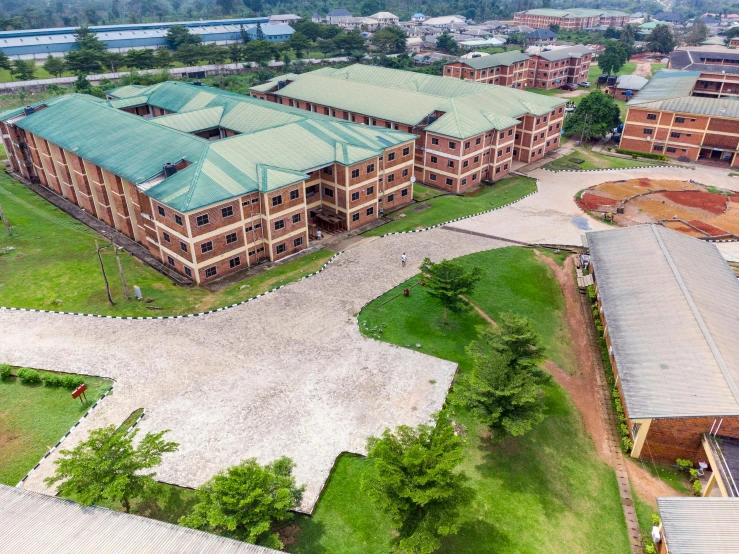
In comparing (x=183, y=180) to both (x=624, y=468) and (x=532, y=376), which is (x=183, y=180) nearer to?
(x=532, y=376)

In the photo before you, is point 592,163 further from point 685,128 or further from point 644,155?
point 685,128

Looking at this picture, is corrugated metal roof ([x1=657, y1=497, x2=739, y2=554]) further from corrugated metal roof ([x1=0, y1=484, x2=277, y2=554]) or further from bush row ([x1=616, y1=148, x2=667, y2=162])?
bush row ([x1=616, y1=148, x2=667, y2=162])

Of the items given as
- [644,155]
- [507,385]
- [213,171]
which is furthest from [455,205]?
[644,155]

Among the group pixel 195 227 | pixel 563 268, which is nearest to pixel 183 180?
pixel 195 227

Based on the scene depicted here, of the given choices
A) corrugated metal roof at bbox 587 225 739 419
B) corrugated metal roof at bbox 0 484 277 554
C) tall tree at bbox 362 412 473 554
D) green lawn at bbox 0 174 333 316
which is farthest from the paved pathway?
corrugated metal roof at bbox 587 225 739 419

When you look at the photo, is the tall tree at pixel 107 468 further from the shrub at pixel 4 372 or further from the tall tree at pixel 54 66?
the tall tree at pixel 54 66
